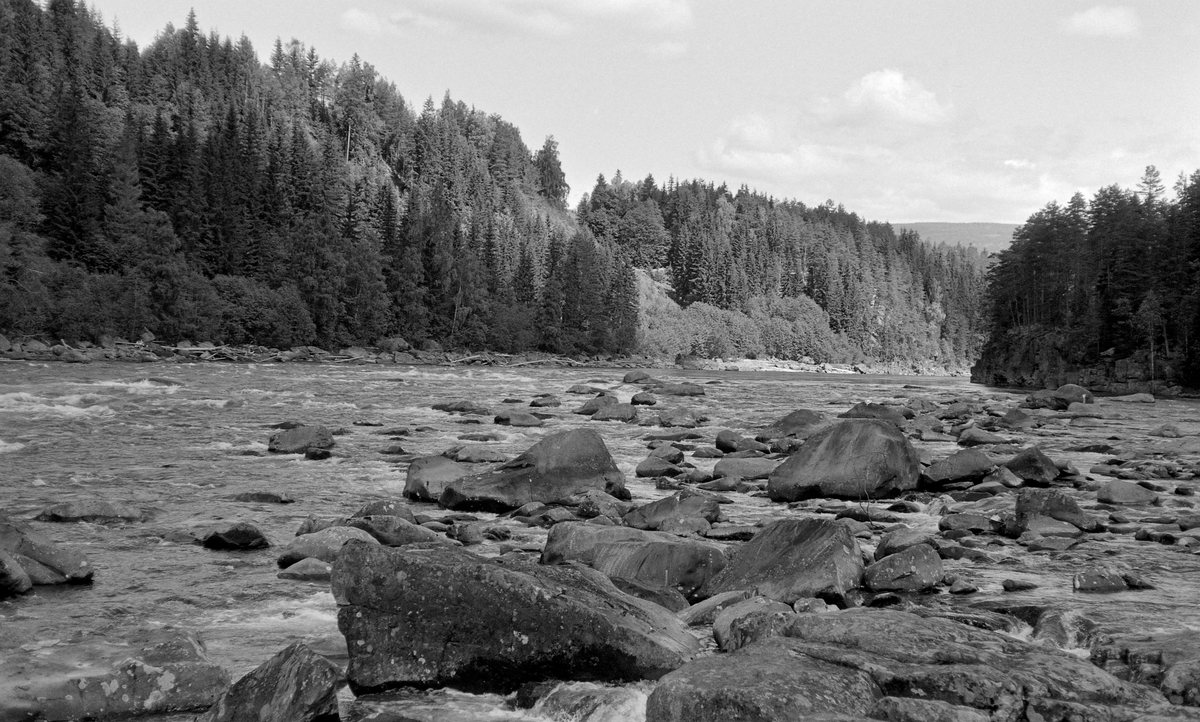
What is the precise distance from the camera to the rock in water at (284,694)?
5.24m

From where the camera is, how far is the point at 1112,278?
211 feet

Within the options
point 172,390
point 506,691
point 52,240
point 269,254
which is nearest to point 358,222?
point 269,254

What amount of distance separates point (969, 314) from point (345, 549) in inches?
7777

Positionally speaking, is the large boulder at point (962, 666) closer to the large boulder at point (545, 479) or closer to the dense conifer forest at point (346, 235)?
the large boulder at point (545, 479)

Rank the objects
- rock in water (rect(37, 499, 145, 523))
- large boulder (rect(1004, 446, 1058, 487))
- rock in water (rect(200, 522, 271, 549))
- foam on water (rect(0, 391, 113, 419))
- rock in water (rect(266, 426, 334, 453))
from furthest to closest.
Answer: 1. foam on water (rect(0, 391, 113, 419))
2. rock in water (rect(266, 426, 334, 453))
3. large boulder (rect(1004, 446, 1058, 487))
4. rock in water (rect(37, 499, 145, 523))
5. rock in water (rect(200, 522, 271, 549))

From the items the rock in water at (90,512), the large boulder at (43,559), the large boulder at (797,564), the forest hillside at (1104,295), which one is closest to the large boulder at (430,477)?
the rock in water at (90,512)

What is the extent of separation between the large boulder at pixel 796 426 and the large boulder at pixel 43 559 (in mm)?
17745

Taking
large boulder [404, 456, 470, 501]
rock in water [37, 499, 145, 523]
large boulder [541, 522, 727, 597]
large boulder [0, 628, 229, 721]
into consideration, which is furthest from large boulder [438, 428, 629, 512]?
large boulder [0, 628, 229, 721]

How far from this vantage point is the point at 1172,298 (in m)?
56.2

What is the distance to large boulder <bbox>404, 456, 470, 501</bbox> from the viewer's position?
46.4ft

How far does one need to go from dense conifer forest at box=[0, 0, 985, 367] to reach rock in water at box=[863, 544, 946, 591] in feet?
187

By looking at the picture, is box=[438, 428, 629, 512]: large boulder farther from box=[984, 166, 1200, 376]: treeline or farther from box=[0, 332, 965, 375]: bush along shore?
box=[984, 166, 1200, 376]: treeline

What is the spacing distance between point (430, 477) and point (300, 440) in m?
6.15

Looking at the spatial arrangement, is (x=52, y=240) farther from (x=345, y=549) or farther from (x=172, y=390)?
(x=345, y=549)
